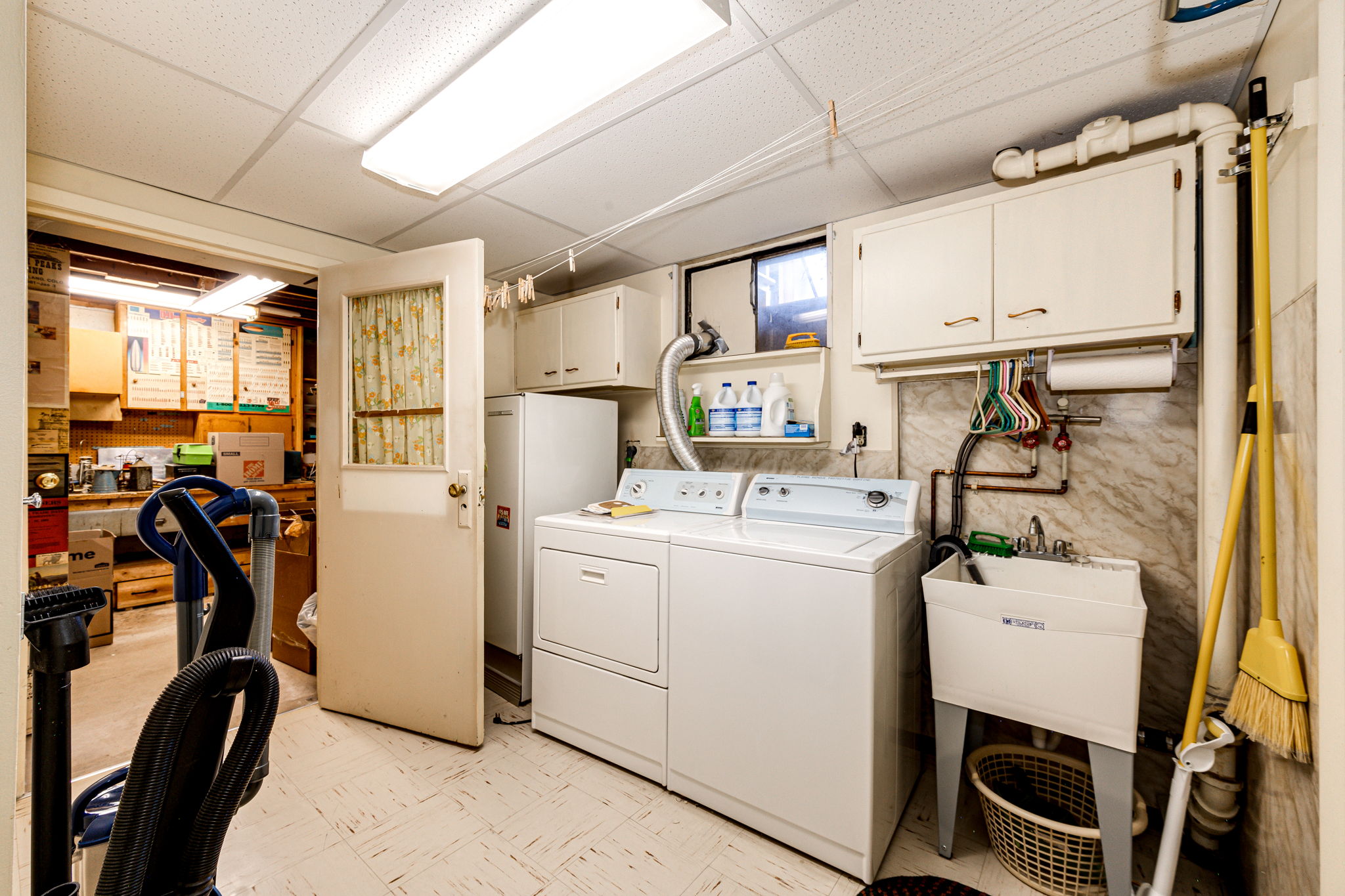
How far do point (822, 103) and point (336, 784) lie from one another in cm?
289

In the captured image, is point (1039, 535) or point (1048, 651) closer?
point (1048, 651)

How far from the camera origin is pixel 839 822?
166 centimetres

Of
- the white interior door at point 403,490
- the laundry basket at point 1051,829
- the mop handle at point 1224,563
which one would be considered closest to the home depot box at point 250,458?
the white interior door at point 403,490

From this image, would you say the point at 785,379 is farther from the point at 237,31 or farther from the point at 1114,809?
the point at 237,31

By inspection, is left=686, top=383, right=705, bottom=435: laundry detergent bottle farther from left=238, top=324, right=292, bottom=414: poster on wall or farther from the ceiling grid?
left=238, top=324, right=292, bottom=414: poster on wall

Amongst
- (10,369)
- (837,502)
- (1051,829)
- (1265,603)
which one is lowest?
(1051,829)

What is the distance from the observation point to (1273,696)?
1.16 metres

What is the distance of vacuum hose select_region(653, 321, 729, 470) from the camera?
9.25 ft

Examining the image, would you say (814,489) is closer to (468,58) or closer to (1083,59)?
(1083,59)

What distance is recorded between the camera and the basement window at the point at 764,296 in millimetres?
Answer: 2695

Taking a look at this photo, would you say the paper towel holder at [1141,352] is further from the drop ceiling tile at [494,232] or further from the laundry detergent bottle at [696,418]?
the drop ceiling tile at [494,232]

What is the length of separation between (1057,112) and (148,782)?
2676 millimetres

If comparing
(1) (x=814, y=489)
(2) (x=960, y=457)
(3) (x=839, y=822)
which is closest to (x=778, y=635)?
(3) (x=839, y=822)

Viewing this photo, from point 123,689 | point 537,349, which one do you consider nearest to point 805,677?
point 537,349
